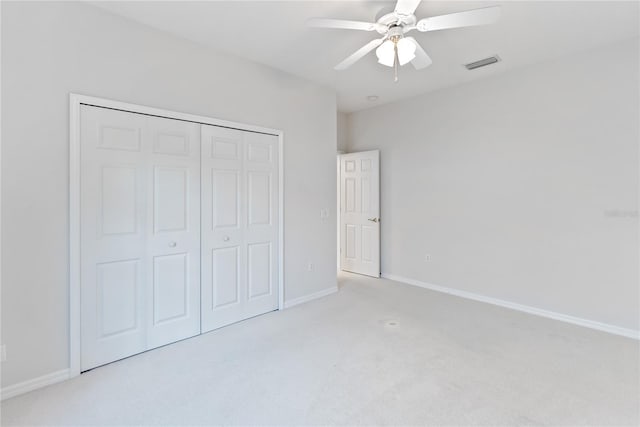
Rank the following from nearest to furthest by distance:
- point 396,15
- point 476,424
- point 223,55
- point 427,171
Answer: point 476,424
point 396,15
point 223,55
point 427,171

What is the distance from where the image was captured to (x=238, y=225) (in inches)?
125

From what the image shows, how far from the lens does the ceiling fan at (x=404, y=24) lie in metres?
1.81

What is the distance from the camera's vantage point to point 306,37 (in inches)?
108

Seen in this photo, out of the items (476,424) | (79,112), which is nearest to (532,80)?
(476,424)

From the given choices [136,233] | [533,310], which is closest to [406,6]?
[136,233]

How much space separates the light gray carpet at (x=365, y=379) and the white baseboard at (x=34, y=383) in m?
0.06

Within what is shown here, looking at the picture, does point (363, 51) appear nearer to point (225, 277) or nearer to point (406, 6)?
point (406, 6)

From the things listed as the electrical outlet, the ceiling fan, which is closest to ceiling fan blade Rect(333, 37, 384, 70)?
the ceiling fan

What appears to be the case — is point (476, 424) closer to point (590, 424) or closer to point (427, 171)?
point (590, 424)

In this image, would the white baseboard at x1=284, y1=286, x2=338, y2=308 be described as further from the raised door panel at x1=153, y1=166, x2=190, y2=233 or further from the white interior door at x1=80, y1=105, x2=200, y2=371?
the raised door panel at x1=153, y1=166, x2=190, y2=233

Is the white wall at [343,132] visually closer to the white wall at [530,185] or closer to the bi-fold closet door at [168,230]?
the white wall at [530,185]

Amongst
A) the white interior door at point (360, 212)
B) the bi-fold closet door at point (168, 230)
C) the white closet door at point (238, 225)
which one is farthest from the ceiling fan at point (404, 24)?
the white interior door at point (360, 212)

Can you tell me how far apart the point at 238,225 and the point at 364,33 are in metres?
2.14

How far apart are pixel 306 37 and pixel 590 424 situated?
3.35 meters
